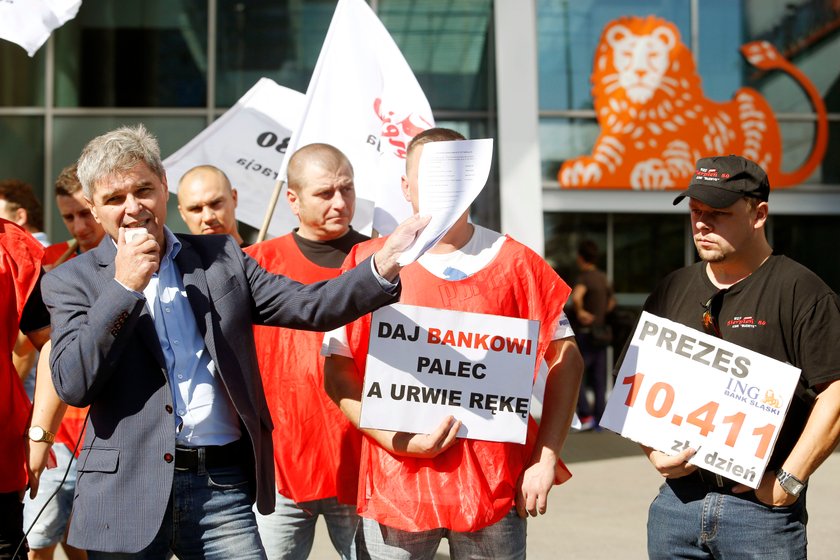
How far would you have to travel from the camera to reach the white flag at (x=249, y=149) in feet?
20.1

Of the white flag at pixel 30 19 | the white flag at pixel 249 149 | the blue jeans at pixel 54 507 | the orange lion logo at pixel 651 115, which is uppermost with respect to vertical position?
the orange lion logo at pixel 651 115

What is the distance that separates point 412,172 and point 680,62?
10.6 metres

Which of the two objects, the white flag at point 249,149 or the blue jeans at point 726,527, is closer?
the blue jeans at point 726,527

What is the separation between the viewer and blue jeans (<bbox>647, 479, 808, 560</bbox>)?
3049 mm

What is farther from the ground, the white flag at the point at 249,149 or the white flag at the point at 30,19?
the white flag at the point at 30,19

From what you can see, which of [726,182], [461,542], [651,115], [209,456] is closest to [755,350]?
[726,182]

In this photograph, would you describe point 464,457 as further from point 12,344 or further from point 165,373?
point 12,344

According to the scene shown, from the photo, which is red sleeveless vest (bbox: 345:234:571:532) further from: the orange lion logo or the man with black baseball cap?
the orange lion logo

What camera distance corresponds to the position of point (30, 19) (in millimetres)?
4438

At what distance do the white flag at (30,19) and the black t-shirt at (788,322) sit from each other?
114 inches

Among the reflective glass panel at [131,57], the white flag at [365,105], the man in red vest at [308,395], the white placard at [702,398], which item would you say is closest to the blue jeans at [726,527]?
the white placard at [702,398]

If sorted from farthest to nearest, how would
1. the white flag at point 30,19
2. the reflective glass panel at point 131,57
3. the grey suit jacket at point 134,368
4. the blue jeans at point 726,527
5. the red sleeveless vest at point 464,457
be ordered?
the reflective glass panel at point 131,57
the white flag at point 30,19
the blue jeans at point 726,527
the red sleeveless vest at point 464,457
the grey suit jacket at point 134,368

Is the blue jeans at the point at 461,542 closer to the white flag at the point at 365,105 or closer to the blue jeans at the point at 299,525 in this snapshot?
the blue jeans at the point at 299,525

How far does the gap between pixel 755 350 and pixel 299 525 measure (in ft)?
5.87
